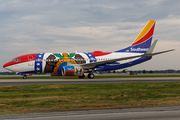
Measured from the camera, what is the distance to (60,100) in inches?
567

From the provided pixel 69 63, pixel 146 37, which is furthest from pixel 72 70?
pixel 146 37

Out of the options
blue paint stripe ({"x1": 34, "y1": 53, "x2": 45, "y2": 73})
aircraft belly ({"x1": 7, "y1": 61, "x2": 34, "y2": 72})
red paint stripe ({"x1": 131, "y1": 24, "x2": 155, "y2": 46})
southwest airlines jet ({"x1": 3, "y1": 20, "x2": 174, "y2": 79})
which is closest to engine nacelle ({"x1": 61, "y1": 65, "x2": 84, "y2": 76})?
southwest airlines jet ({"x1": 3, "y1": 20, "x2": 174, "y2": 79})

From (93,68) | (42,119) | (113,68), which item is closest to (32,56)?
(93,68)

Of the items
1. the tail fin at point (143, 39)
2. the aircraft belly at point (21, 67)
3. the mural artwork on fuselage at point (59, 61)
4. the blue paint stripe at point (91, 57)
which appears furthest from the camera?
the tail fin at point (143, 39)

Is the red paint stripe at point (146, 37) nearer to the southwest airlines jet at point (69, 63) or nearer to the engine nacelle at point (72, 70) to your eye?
the southwest airlines jet at point (69, 63)

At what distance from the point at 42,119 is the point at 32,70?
27873mm

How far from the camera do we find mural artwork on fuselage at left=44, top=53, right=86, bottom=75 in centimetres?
3609

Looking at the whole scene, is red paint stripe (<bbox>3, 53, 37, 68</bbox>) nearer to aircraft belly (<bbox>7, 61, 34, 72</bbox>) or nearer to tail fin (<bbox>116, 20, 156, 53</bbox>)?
aircraft belly (<bbox>7, 61, 34, 72</bbox>)

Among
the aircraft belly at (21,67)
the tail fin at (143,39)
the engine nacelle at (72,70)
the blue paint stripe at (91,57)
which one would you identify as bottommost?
the engine nacelle at (72,70)

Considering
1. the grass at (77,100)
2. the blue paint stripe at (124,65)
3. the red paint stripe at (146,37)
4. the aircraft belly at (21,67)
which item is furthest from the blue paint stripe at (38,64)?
the grass at (77,100)

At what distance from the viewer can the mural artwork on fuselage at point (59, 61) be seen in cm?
3609

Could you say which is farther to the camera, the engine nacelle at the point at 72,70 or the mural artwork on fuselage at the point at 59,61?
the mural artwork on fuselage at the point at 59,61

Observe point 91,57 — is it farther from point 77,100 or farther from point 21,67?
point 77,100

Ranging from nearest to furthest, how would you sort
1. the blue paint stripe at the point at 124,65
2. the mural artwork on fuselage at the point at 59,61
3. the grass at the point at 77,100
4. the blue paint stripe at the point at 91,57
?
the grass at the point at 77,100, the mural artwork on fuselage at the point at 59,61, the blue paint stripe at the point at 91,57, the blue paint stripe at the point at 124,65
